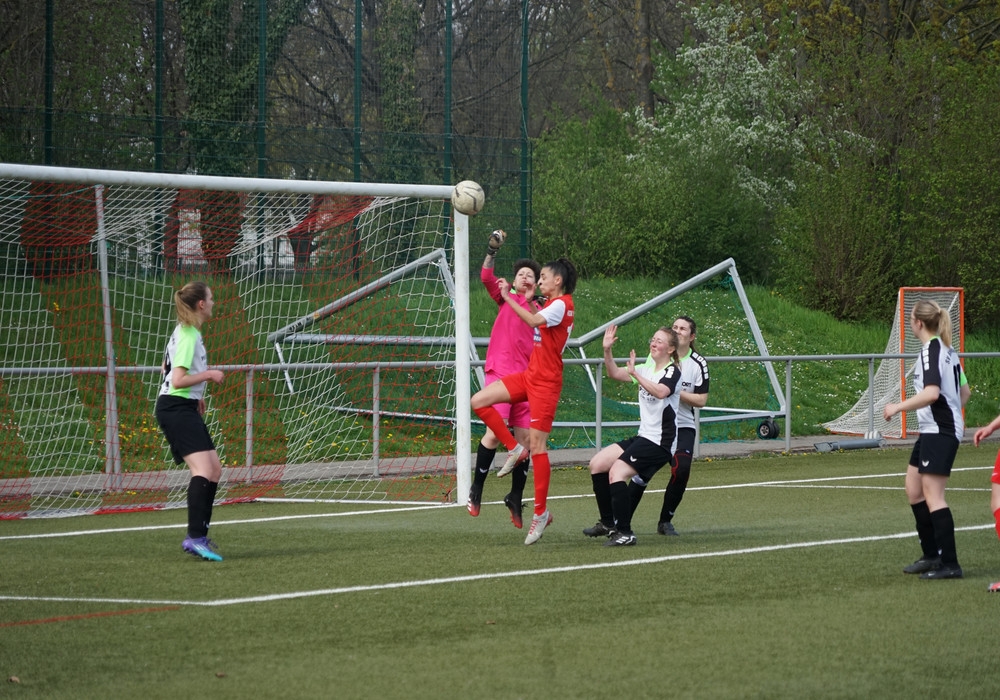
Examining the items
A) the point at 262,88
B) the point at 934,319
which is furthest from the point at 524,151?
the point at 934,319

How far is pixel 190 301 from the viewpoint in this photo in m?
8.17

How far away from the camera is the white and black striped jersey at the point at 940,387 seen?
7453 mm

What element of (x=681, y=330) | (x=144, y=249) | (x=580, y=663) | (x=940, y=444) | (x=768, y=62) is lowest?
(x=580, y=663)

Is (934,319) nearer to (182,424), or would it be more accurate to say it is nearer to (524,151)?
(182,424)

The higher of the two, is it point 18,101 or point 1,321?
point 18,101

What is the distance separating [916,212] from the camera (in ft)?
86.2

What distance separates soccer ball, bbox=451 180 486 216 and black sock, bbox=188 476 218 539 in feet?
11.5

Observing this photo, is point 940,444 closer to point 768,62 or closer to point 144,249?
point 144,249

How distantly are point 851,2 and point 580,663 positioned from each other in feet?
100

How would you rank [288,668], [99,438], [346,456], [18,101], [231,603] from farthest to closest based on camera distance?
[18,101], [346,456], [99,438], [231,603], [288,668]

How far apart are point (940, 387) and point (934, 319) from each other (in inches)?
16.4

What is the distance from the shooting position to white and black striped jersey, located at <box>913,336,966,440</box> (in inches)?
293

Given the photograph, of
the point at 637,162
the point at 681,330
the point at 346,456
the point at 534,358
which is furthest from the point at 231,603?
the point at 637,162

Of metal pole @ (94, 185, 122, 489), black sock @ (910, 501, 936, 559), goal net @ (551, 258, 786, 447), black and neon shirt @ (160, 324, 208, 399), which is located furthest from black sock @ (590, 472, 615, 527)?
goal net @ (551, 258, 786, 447)
